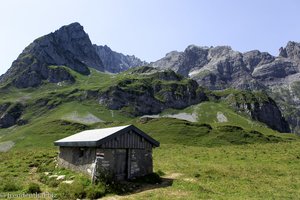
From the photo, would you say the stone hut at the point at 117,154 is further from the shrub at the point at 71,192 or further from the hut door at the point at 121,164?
the shrub at the point at 71,192

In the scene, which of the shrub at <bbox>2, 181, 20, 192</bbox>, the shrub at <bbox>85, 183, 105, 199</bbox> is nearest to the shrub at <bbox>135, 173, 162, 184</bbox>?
the shrub at <bbox>85, 183, 105, 199</bbox>

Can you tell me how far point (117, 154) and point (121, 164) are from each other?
0.99m

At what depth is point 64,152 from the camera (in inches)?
1519

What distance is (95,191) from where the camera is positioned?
987 inches

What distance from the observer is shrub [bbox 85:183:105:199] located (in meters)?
24.6

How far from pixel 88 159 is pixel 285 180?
60.0ft

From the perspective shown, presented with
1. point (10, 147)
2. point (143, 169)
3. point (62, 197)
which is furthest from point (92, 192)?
point (10, 147)

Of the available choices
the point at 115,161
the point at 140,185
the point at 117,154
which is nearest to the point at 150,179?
the point at 140,185

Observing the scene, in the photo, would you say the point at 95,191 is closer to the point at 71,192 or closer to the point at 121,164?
the point at 71,192

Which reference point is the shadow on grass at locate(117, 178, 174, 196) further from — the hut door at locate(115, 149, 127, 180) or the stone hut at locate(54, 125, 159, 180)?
the stone hut at locate(54, 125, 159, 180)

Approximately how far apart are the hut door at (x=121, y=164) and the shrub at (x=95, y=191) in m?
3.24

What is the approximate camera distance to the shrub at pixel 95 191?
2459 cm

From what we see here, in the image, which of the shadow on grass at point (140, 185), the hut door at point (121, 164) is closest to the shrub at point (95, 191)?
the shadow on grass at point (140, 185)

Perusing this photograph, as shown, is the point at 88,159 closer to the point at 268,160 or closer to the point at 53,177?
the point at 53,177
